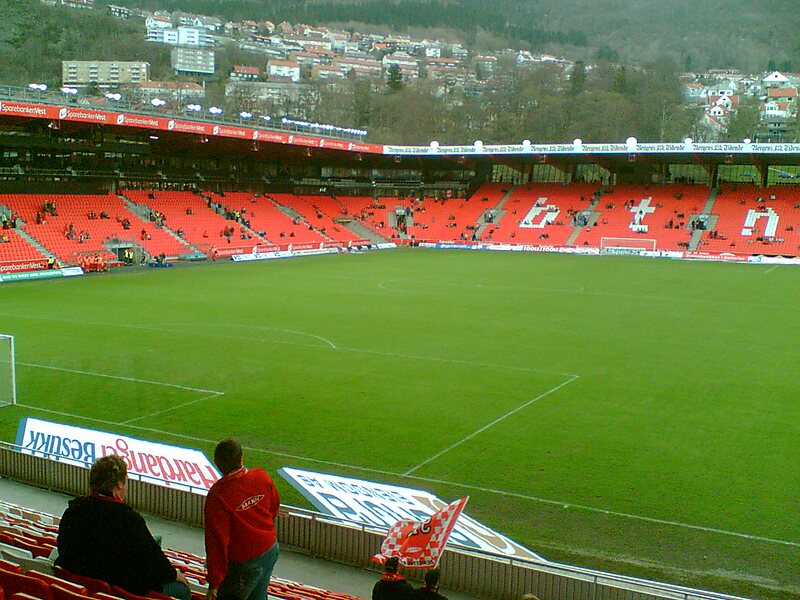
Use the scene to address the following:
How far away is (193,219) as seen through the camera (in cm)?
5556

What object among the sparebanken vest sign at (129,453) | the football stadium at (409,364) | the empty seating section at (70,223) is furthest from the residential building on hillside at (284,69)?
the sparebanken vest sign at (129,453)

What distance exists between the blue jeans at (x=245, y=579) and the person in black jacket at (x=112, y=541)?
32 cm

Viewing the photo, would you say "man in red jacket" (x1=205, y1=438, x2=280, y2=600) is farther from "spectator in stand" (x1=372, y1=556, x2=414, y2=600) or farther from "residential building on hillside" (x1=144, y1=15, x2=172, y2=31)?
"residential building on hillside" (x1=144, y1=15, x2=172, y2=31)

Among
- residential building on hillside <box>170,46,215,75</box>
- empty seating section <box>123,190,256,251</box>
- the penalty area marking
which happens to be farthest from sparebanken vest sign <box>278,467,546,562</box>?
residential building on hillside <box>170,46,215,75</box>

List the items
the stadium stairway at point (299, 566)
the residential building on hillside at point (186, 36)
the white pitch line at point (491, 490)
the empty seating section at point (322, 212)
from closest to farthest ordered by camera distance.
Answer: the stadium stairway at point (299, 566)
the white pitch line at point (491, 490)
the empty seating section at point (322, 212)
the residential building on hillside at point (186, 36)

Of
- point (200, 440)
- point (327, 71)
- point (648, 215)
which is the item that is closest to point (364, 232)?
point (648, 215)

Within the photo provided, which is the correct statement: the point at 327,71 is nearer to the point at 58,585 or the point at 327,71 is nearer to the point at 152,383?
the point at 152,383

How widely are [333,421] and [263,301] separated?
17.5 m

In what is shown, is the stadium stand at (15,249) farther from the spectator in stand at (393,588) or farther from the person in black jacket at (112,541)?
the spectator in stand at (393,588)

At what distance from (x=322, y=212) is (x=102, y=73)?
5106cm

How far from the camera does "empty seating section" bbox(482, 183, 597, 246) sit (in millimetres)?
66312

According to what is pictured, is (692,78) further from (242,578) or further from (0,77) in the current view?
(242,578)

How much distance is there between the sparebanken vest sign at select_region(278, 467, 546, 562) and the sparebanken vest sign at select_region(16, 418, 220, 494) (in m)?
1.23

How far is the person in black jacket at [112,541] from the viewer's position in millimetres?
4648
